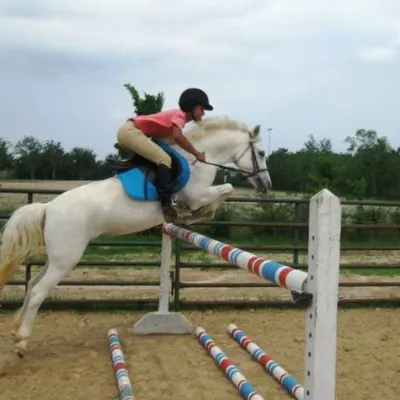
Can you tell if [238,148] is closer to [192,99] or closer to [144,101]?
[192,99]

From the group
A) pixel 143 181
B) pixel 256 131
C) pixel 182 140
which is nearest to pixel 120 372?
pixel 143 181

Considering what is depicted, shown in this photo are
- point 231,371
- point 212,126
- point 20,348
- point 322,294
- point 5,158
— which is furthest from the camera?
point 5,158

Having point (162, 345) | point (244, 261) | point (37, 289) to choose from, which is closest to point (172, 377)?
point (162, 345)

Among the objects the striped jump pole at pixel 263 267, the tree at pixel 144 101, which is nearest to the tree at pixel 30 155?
the tree at pixel 144 101

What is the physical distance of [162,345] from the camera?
17.2ft

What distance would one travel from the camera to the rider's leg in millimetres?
4688

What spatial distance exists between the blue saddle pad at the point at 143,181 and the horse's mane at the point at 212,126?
0.37 metres

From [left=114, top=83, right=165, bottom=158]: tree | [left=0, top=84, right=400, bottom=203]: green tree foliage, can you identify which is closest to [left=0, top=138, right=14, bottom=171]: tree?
[left=0, top=84, right=400, bottom=203]: green tree foliage

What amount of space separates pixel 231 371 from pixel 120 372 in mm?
784

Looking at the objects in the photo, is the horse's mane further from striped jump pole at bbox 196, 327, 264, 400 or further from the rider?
striped jump pole at bbox 196, 327, 264, 400

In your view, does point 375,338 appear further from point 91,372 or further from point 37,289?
point 37,289

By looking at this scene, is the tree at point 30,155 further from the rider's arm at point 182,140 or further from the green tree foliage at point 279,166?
the rider's arm at point 182,140

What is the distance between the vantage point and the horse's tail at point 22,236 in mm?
4684

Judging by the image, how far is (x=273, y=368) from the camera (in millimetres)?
4230
